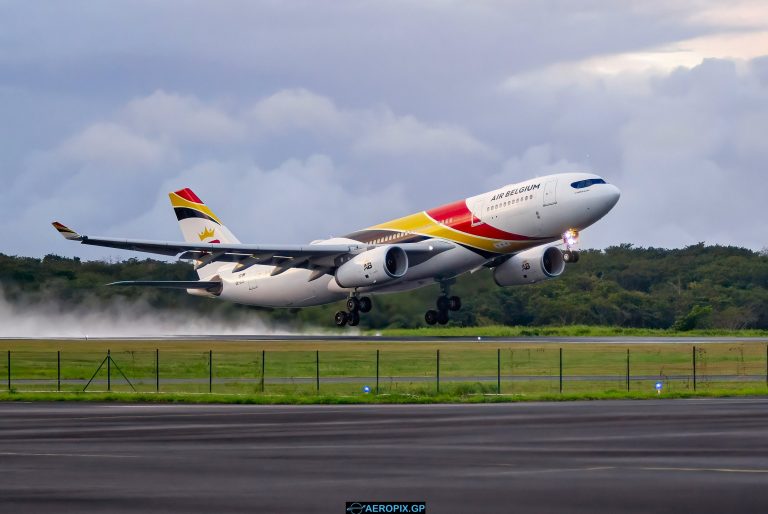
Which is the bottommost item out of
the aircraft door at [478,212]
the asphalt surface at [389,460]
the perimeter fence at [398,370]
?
the asphalt surface at [389,460]

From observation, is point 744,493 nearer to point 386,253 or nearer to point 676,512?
point 676,512

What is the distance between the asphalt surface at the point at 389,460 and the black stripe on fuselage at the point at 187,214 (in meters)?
46.8

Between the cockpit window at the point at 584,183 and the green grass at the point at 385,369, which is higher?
the cockpit window at the point at 584,183

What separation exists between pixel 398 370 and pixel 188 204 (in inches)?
1188

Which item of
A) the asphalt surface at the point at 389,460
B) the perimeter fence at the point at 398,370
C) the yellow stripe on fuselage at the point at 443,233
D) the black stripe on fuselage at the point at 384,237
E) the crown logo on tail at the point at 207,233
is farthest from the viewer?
the crown logo on tail at the point at 207,233

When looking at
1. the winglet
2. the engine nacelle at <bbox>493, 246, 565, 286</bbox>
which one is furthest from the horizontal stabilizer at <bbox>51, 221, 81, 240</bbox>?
the engine nacelle at <bbox>493, 246, 565, 286</bbox>

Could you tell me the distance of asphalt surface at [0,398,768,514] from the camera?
15.8 meters

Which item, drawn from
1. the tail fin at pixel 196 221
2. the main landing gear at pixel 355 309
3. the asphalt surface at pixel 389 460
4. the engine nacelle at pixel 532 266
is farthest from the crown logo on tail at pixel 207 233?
the asphalt surface at pixel 389 460

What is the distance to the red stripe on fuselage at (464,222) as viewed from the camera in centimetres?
5909

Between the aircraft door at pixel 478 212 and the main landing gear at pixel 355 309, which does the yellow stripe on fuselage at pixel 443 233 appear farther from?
the main landing gear at pixel 355 309

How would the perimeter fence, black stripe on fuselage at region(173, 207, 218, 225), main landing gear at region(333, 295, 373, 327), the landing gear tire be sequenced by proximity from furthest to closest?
black stripe on fuselage at region(173, 207, 218, 225) < the landing gear tire < main landing gear at region(333, 295, 373, 327) < the perimeter fence

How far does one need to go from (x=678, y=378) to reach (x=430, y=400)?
1486 cm

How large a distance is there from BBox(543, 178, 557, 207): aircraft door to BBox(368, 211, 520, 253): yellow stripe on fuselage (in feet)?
10.1

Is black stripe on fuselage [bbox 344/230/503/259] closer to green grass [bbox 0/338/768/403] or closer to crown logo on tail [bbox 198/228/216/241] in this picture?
green grass [bbox 0/338/768/403]
